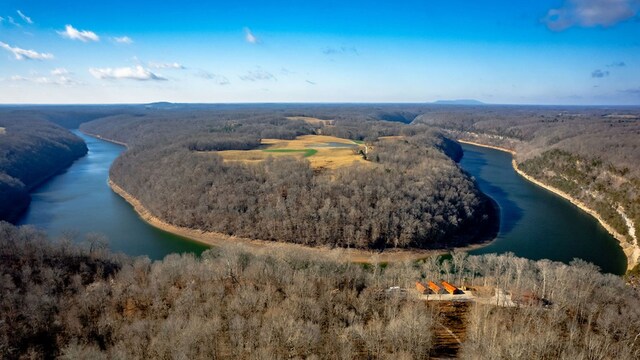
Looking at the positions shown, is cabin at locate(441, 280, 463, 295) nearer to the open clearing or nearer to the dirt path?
the dirt path

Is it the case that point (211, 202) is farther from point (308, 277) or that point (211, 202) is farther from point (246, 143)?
point (246, 143)

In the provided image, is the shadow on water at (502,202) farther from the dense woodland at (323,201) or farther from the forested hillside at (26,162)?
the forested hillside at (26,162)

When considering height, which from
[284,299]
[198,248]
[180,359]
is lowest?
[198,248]

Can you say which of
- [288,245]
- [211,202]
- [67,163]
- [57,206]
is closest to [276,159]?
[211,202]

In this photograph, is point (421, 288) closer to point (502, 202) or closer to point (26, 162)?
point (502, 202)

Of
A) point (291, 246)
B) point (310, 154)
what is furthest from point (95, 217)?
point (310, 154)

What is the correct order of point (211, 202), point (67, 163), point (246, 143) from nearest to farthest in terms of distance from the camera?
1. point (211, 202)
2. point (246, 143)
3. point (67, 163)

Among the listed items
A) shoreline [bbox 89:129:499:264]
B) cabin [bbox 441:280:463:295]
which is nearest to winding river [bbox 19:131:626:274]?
shoreline [bbox 89:129:499:264]
